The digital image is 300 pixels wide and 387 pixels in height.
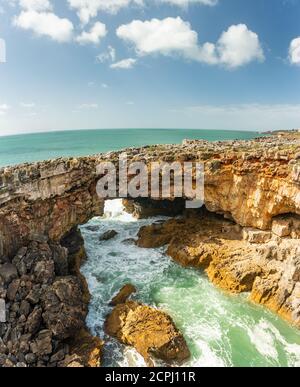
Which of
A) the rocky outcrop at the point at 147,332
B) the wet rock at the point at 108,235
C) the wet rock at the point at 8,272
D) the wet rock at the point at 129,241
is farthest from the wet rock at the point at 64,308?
the wet rock at the point at 108,235

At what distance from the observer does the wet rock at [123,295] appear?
727 inches

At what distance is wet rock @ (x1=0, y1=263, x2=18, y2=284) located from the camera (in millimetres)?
16391

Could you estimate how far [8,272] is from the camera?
16672 mm

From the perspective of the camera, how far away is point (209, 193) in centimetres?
2359

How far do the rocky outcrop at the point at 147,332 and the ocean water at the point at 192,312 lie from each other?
0.46 meters

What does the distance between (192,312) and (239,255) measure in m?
5.67

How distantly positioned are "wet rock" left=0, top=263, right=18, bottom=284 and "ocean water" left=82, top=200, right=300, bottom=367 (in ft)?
16.1

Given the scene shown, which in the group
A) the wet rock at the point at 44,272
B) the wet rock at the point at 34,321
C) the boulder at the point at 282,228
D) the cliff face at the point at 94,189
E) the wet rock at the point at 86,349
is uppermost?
the cliff face at the point at 94,189

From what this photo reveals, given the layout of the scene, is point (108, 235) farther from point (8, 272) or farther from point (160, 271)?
point (8, 272)

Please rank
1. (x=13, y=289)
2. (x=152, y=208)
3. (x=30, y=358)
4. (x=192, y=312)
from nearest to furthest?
(x=30, y=358), (x=13, y=289), (x=192, y=312), (x=152, y=208)

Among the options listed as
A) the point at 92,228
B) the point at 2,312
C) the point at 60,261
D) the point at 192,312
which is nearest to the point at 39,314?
the point at 2,312

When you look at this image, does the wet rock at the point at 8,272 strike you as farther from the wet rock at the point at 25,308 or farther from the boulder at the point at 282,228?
the boulder at the point at 282,228

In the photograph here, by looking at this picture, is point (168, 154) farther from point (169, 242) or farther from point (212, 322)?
point (212, 322)
